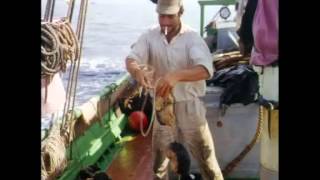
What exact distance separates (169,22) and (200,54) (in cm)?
16

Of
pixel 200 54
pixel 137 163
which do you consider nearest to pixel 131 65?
pixel 200 54

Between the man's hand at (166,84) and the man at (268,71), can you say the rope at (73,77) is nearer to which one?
the man's hand at (166,84)

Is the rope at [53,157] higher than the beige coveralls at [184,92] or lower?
lower

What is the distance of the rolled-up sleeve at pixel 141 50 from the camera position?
2760 millimetres

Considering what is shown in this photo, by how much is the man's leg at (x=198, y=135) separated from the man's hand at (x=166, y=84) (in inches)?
2.7

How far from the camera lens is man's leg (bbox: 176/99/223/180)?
2.76 meters

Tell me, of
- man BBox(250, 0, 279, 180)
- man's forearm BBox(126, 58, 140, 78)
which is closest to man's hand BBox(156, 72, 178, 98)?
man's forearm BBox(126, 58, 140, 78)

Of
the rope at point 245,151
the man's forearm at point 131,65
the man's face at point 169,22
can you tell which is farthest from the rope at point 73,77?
the rope at point 245,151

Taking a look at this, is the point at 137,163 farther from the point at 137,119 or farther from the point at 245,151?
the point at 245,151

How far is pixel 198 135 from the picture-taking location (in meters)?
2.76

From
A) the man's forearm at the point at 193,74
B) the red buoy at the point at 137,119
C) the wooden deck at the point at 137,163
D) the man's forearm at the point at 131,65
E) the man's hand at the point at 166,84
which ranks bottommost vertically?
the wooden deck at the point at 137,163
